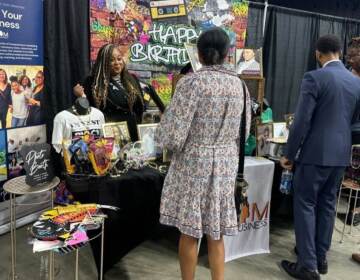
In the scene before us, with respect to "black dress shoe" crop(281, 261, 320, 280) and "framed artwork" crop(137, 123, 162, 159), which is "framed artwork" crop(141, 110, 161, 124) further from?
"black dress shoe" crop(281, 261, 320, 280)

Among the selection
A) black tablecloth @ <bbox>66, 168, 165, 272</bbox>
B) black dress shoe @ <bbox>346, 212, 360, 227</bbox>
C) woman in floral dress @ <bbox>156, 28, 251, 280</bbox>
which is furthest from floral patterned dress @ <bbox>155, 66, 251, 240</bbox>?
black dress shoe @ <bbox>346, 212, 360, 227</bbox>

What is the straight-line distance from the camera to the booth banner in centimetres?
226

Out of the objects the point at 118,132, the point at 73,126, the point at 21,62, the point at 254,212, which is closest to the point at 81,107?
the point at 73,126

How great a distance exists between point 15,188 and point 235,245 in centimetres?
140

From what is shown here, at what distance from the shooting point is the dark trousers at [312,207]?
2.08 m

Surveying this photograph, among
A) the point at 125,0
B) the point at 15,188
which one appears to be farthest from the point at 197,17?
the point at 15,188

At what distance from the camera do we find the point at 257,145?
2436 millimetres

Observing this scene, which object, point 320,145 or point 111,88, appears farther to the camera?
point 111,88

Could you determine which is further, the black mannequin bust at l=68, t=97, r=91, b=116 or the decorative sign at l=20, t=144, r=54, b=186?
the black mannequin bust at l=68, t=97, r=91, b=116

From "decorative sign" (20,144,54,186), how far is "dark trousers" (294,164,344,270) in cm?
144

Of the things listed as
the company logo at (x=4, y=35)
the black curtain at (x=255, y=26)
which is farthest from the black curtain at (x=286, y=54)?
the company logo at (x=4, y=35)

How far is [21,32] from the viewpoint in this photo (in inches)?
99.4

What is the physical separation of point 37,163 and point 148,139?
66 cm

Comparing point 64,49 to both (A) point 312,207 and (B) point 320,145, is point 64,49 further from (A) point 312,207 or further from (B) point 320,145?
(A) point 312,207
